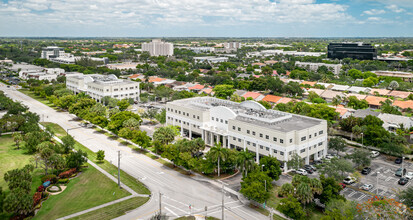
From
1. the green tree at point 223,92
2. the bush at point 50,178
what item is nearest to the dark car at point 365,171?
the bush at point 50,178

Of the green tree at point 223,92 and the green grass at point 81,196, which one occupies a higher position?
the green tree at point 223,92

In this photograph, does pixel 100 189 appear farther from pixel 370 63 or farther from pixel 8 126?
pixel 370 63

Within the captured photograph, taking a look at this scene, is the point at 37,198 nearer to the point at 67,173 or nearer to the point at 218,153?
the point at 67,173

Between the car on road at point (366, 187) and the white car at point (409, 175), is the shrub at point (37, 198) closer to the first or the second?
the car on road at point (366, 187)

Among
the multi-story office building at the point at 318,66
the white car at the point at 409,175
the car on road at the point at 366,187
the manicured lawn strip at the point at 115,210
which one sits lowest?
the manicured lawn strip at the point at 115,210

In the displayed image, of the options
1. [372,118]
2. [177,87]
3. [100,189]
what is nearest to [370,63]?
[177,87]
